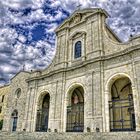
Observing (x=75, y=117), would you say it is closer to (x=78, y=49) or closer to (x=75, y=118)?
(x=75, y=118)

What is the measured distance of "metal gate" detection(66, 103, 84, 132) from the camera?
61.3ft

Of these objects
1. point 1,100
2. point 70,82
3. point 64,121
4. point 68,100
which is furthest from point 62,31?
point 1,100

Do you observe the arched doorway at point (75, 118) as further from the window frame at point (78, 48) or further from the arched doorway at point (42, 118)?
the window frame at point (78, 48)

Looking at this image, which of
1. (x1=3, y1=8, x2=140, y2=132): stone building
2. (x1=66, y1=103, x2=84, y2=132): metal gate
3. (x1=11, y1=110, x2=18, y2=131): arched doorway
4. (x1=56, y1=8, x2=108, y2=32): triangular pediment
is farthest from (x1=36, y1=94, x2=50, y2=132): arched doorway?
(x1=56, y1=8, x2=108, y2=32): triangular pediment

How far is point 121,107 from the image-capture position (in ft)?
51.3

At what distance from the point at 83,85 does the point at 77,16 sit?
8458mm

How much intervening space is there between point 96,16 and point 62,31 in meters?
4.99

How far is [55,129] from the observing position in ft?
59.8

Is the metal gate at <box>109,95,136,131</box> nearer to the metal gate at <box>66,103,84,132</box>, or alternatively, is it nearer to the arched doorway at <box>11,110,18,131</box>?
the metal gate at <box>66,103,84,132</box>

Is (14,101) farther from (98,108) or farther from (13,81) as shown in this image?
(98,108)

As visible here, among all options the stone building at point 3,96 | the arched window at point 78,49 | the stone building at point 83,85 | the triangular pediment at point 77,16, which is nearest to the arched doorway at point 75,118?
the stone building at point 83,85

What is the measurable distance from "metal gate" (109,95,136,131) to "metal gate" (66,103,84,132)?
326cm

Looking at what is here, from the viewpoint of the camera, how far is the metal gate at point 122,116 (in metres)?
15.6

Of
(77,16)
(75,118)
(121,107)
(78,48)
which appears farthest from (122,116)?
(77,16)
